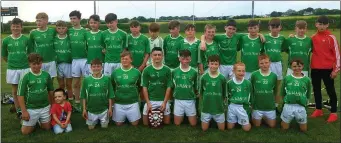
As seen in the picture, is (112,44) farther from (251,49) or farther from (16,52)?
(251,49)

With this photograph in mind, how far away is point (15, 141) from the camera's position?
5168mm

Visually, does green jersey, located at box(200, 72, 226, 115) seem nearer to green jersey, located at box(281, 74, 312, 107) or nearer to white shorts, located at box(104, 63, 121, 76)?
green jersey, located at box(281, 74, 312, 107)

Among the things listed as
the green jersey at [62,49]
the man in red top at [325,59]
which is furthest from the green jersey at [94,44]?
the man in red top at [325,59]

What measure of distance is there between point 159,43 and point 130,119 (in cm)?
176

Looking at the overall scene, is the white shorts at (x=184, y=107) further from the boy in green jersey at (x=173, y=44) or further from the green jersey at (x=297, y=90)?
the green jersey at (x=297, y=90)

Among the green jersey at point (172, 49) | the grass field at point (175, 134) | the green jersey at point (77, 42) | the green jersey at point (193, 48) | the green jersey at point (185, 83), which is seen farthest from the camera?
A: the green jersey at point (77, 42)

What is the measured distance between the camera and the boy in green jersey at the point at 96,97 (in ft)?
18.9

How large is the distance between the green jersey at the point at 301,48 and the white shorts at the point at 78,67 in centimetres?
420

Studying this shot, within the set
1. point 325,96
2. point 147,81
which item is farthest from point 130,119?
point 325,96

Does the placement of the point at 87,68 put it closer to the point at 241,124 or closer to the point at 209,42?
the point at 209,42

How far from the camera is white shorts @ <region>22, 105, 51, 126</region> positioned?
219 inches

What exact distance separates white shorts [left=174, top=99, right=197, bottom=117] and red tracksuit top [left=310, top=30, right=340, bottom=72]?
8.41 feet

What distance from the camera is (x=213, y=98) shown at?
571 centimetres

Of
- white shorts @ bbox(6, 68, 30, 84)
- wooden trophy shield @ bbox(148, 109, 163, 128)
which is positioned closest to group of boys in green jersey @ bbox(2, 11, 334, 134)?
white shorts @ bbox(6, 68, 30, 84)
